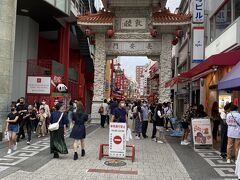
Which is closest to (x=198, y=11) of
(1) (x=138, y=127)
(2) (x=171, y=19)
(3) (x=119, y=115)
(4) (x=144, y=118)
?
(2) (x=171, y=19)

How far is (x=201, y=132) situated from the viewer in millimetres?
12812

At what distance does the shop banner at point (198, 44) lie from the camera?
1916 cm

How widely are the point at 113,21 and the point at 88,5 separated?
1472cm

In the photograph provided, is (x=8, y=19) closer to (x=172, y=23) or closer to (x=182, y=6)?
(x=172, y=23)

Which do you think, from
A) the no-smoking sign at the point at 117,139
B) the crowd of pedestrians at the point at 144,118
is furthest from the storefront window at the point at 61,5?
the no-smoking sign at the point at 117,139

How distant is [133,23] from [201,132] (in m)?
11.5

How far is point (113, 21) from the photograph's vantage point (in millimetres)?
22266

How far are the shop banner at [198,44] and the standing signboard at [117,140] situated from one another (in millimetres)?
10512

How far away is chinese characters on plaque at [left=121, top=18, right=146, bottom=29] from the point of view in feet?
73.3

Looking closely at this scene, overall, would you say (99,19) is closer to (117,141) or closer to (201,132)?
(201,132)

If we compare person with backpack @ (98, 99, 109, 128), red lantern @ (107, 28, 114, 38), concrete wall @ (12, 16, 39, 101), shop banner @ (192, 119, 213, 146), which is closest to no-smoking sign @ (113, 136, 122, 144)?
shop banner @ (192, 119, 213, 146)

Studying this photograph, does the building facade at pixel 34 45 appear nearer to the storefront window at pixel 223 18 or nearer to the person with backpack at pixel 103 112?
the person with backpack at pixel 103 112

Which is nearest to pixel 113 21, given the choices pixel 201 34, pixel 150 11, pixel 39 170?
pixel 150 11

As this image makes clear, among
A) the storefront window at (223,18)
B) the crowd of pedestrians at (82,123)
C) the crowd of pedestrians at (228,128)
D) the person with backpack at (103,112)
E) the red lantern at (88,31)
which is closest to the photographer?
the crowd of pedestrians at (228,128)
